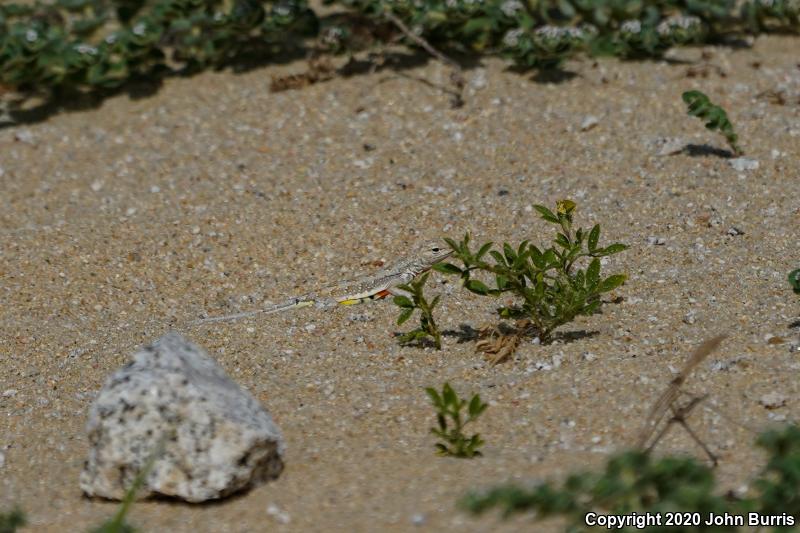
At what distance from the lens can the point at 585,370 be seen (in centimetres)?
472

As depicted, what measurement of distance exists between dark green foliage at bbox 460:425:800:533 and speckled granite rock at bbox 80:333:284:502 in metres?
0.89

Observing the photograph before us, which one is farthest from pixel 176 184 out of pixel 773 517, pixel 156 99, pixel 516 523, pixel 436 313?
pixel 773 517

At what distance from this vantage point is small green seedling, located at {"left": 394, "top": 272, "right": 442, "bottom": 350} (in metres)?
4.83

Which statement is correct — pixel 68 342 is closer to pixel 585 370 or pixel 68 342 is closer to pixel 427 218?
pixel 427 218

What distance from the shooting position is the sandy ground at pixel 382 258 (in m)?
4.14

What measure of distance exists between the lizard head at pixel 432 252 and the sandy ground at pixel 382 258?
0.44 ft

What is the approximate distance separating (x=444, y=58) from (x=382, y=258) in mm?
1821

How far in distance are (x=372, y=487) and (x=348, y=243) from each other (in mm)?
2420

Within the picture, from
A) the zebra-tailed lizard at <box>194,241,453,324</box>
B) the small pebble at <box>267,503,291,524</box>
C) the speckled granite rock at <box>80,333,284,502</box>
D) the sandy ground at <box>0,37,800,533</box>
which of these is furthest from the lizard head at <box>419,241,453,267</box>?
the small pebble at <box>267,503,291,524</box>

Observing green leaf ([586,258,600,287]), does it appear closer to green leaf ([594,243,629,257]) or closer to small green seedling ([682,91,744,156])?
green leaf ([594,243,629,257])

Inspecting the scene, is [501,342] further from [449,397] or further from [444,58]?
[444,58]

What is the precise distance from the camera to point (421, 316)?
5.24 metres

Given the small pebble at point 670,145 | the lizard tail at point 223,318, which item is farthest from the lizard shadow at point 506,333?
the small pebble at point 670,145

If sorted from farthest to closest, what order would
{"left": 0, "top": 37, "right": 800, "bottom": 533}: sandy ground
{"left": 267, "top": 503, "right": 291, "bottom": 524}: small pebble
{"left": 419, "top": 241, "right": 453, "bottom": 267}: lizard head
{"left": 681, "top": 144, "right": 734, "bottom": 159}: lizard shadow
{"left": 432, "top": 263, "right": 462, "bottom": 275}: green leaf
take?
{"left": 681, "top": 144, "right": 734, "bottom": 159}: lizard shadow < {"left": 419, "top": 241, "right": 453, "bottom": 267}: lizard head < {"left": 432, "top": 263, "right": 462, "bottom": 275}: green leaf < {"left": 0, "top": 37, "right": 800, "bottom": 533}: sandy ground < {"left": 267, "top": 503, "right": 291, "bottom": 524}: small pebble
